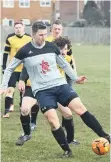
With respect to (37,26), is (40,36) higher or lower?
lower

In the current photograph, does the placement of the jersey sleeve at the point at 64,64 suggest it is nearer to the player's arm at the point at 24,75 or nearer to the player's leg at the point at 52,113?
the player's leg at the point at 52,113

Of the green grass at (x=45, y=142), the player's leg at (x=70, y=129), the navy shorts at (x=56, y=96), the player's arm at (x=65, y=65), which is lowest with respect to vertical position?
the green grass at (x=45, y=142)

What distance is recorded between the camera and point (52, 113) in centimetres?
808

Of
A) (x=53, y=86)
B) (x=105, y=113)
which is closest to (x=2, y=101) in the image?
(x=105, y=113)

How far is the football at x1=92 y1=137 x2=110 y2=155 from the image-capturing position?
7.95 metres

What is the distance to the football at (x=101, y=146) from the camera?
795 centimetres

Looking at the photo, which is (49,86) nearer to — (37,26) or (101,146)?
(37,26)

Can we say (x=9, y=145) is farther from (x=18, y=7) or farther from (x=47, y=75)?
(x=18, y=7)

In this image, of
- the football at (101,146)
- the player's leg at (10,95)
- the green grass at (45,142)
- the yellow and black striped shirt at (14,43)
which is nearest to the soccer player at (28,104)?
the green grass at (45,142)

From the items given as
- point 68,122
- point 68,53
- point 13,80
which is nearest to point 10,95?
point 13,80

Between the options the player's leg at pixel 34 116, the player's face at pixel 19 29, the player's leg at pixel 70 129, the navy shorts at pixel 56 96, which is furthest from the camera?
the player's face at pixel 19 29

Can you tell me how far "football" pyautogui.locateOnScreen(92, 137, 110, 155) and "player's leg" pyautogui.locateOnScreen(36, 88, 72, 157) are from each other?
18.2 inches

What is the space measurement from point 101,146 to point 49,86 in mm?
1193

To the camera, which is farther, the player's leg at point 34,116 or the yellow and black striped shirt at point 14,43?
the yellow and black striped shirt at point 14,43
